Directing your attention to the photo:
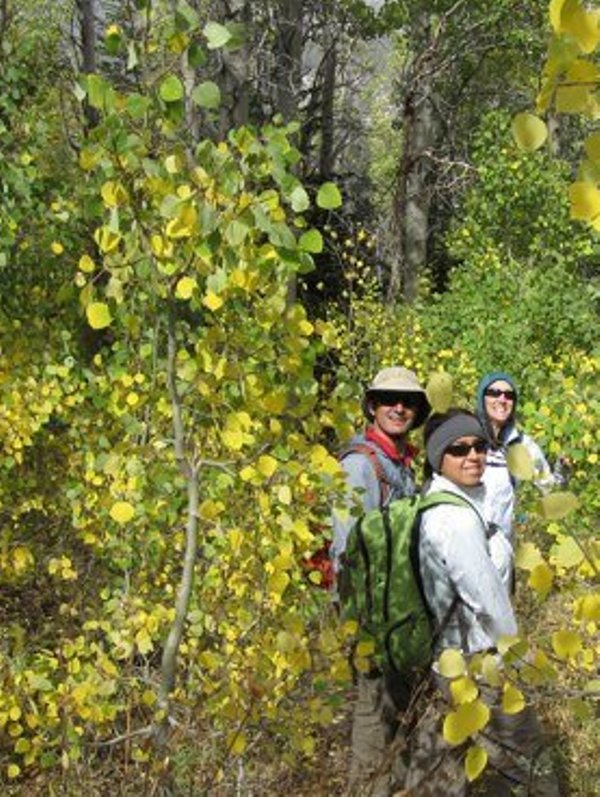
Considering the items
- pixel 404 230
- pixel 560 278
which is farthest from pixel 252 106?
pixel 560 278

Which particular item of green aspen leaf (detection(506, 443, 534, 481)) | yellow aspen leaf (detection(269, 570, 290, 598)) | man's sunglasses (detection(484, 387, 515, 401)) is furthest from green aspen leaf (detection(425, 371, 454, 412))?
man's sunglasses (detection(484, 387, 515, 401))

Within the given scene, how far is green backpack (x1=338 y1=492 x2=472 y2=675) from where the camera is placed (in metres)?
2.94

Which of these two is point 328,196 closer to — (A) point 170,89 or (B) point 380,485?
(A) point 170,89

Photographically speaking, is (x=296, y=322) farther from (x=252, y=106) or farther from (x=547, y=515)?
(x=252, y=106)

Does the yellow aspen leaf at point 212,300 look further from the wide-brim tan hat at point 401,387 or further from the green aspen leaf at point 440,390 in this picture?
the wide-brim tan hat at point 401,387

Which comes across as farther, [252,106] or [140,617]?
[252,106]

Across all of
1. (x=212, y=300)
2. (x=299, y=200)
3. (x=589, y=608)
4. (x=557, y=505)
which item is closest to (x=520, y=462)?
(x=557, y=505)

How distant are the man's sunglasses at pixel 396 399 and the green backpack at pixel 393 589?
0.55 meters

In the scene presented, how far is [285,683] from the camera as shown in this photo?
2.71 m

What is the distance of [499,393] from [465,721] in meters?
3.72

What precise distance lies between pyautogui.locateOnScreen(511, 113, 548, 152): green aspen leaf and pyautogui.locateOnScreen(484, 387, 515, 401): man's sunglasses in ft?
12.6

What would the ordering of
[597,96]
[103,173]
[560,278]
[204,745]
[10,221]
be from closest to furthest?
[597,96], [103,173], [204,745], [10,221], [560,278]

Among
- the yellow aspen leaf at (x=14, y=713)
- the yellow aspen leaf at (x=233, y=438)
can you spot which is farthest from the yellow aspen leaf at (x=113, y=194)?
the yellow aspen leaf at (x=14, y=713)

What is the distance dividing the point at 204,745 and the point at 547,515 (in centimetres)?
164
